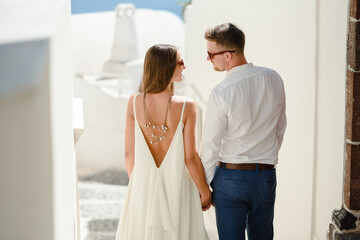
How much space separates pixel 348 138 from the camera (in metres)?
2.90

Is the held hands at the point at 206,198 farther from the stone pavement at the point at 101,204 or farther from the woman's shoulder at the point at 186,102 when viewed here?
the stone pavement at the point at 101,204

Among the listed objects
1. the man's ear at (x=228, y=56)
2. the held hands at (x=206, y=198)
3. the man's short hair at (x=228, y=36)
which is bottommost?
the held hands at (x=206, y=198)

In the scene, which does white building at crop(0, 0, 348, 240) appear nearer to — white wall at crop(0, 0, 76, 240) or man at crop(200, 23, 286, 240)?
white wall at crop(0, 0, 76, 240)

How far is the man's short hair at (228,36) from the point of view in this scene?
281 cm

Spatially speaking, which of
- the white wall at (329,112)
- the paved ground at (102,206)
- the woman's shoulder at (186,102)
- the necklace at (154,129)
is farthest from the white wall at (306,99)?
the paved ground at (102,206)

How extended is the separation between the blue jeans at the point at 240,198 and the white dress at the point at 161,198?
23 centimetres

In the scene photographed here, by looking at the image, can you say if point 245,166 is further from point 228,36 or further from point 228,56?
point 228,36

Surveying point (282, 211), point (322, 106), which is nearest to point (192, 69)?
point (282, 211)

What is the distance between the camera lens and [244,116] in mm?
2820

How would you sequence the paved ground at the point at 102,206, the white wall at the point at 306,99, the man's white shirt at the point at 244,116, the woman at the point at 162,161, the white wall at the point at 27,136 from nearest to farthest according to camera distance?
the white wall at the point at 27,136 < the man's white shirt at the point at 244,116 < the woman at the point at 162,161 < the white wall at the point at 306,99 < the paved ground at the point at 102,206

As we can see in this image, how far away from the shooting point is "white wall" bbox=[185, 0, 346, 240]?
3.13 m

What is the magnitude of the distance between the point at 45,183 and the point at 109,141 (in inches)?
736

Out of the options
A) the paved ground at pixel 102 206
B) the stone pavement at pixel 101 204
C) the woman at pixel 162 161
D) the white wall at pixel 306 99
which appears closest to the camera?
the woman at pixel 162 161

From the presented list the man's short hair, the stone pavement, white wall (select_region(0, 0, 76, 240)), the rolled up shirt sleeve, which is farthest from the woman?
the stone pavement
